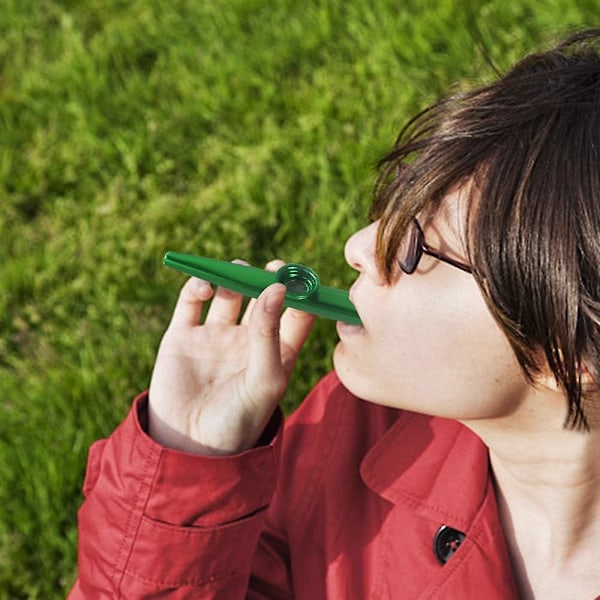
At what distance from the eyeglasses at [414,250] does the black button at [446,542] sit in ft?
1.88

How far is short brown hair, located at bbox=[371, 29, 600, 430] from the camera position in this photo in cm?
174

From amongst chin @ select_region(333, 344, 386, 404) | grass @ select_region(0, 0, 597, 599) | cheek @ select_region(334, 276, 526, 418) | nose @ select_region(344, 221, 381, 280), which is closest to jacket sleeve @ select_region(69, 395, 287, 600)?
chin @ select_region(333, 344, 386, 404)

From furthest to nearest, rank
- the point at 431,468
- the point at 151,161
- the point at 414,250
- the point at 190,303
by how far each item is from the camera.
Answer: the point at 151,161 < the point at 190,303 < the point at 431,468 < the point at 414,250

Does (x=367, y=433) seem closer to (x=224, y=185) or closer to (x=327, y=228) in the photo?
(x=327, y=228)

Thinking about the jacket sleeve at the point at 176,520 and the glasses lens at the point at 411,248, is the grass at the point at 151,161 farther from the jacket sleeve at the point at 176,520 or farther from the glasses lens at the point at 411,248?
the glasses lens at the point at 411,248

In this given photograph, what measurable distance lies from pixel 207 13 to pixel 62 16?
1.94 ft

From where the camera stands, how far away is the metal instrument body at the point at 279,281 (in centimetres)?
211

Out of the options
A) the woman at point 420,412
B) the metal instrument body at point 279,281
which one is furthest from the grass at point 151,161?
the metal instrument body at point 279,281

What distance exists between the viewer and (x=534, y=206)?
176cm

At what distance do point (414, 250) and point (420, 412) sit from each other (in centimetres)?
35

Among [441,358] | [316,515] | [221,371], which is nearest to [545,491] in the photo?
[441,358]

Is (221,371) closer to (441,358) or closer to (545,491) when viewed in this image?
(441,358)

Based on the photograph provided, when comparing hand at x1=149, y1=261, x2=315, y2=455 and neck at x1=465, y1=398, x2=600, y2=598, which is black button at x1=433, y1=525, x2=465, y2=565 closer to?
neck at x1=465, y1=398, x2=600, y2=598

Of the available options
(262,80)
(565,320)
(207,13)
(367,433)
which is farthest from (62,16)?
(565,320)
